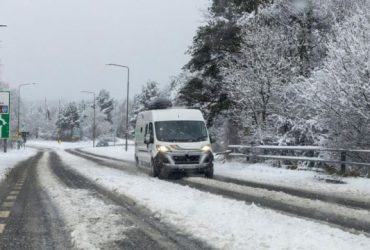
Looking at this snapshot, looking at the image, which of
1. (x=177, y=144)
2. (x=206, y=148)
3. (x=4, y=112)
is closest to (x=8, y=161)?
(x=4, y=112)

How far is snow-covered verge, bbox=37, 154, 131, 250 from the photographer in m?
7.16

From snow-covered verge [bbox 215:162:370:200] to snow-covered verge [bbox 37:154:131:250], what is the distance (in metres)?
5.78

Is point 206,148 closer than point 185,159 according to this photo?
No

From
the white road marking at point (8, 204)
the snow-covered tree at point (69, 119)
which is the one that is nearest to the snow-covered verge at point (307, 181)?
the white road marking at point (8, 204)

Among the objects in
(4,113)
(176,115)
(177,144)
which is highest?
(4,113)

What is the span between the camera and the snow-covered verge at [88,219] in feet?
23.5

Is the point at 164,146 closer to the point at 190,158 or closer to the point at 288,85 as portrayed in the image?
the point at 190,158

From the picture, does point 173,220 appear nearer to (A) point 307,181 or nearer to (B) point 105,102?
(A) point 307,181

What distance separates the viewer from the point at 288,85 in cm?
2705

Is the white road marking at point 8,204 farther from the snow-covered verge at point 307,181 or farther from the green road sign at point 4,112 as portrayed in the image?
the green road sign at point 4,112

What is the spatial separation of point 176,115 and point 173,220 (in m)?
10.9

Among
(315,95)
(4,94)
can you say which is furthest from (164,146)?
(4,94)

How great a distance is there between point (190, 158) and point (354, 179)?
5.09 metres

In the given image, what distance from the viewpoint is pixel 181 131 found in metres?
18.7
